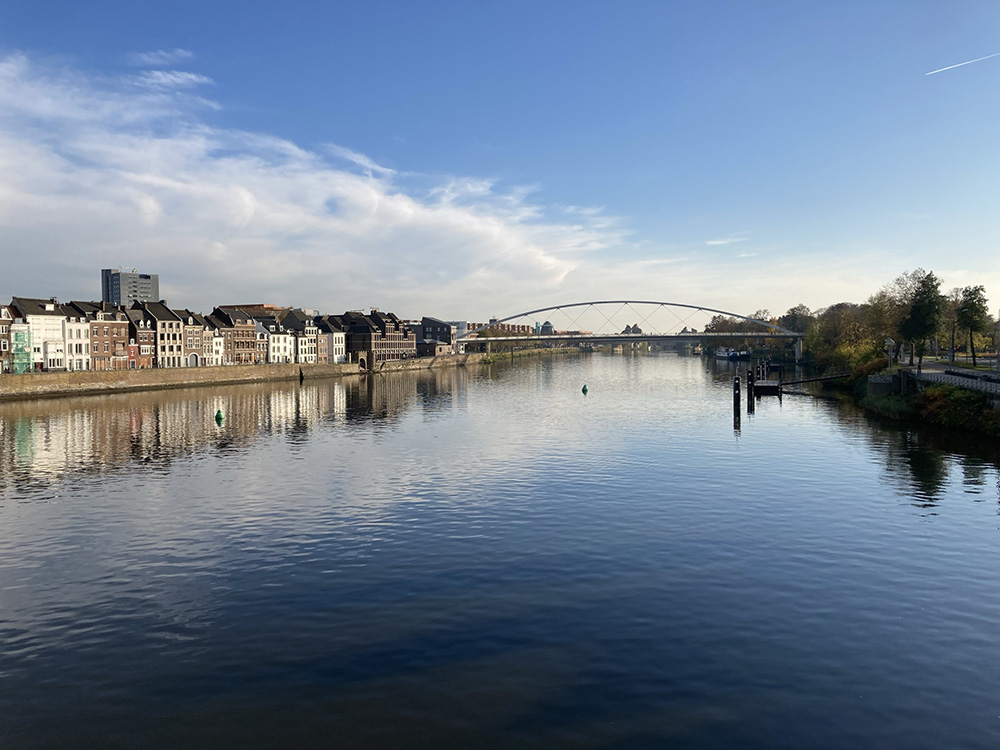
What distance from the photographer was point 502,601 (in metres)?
19.7

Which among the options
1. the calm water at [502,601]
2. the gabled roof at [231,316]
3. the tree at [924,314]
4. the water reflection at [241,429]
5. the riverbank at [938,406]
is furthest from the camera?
the gabled roof at [231,316]

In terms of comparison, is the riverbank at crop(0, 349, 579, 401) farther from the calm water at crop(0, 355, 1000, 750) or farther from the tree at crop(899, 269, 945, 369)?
the tree at crop(899, 269, 945, 369)

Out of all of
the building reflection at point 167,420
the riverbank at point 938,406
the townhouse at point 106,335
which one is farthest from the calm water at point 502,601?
the townhouse at point 106,335

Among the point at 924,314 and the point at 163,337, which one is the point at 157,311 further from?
the point at 924,314

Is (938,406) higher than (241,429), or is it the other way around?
(938,406)

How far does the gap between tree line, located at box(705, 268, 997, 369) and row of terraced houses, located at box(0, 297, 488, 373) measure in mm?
96661

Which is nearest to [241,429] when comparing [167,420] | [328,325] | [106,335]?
[167,420]

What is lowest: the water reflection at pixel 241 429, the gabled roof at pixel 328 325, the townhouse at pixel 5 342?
the water reflection at pixel 241 429

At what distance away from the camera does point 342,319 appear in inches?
6845

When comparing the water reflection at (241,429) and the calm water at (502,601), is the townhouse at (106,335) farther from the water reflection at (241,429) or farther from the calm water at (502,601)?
the calm water at (502,601)

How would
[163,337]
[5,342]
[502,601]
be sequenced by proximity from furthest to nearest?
[163,337] < [5,342] < [502,601]

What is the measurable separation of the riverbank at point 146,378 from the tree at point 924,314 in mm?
96872

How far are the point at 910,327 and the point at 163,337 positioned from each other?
11084 cm

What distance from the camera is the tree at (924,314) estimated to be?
80.6m
